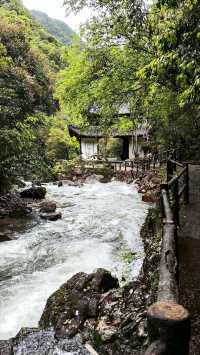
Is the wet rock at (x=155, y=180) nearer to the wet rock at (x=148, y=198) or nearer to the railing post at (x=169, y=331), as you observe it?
the wet rock at (x=148, y=198)

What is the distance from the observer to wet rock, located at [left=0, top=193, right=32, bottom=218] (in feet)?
52.0

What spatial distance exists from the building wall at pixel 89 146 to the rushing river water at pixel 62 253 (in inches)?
818

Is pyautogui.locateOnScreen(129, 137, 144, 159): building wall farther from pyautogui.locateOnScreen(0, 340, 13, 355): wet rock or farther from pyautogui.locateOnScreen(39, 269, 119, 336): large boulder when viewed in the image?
pyautogui.locateOnScreen(0, 340, 13, 355): wet rock

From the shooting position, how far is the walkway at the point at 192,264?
4445 millimetres

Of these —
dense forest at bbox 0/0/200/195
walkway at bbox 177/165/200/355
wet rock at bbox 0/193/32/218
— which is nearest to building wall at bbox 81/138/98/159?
dense forest at bbox 0/0/200/195

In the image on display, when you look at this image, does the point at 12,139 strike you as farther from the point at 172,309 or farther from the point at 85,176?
the point at 85,176

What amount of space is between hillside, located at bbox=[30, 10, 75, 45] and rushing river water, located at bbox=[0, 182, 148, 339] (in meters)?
108

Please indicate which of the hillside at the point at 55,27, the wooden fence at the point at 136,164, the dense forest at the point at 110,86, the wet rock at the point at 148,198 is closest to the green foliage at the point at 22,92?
the dense forest at the point at 110,86

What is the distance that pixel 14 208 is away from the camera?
55.0ft

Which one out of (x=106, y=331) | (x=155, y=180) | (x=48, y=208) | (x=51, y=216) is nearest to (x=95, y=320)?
(x=106, y=331)

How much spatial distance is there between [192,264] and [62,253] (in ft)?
19.2

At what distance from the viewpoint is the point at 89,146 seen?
40.3 metres

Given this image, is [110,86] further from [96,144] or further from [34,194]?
[96,144]

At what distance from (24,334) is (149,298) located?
212cm
